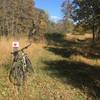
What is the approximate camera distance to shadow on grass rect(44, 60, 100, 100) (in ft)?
45.0

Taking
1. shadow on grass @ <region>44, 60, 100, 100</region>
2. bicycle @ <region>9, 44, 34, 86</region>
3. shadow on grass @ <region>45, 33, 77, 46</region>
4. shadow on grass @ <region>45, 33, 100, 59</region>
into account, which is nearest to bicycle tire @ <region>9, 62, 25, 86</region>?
bicycle @ <region>9, 44, 34, 86</region>

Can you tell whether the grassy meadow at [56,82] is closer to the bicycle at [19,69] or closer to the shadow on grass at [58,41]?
the bicycle at [19,69]

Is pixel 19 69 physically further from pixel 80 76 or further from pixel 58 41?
pixel 58 41

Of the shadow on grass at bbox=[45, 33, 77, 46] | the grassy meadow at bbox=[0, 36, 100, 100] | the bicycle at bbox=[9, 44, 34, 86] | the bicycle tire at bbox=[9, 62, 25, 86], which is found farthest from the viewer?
the shadow on grass at bbox=[45, 33, 77, 46]

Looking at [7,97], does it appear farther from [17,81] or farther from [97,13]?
[97,13]

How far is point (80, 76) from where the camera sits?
17.0 m

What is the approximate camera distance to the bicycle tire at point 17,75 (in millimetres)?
13211

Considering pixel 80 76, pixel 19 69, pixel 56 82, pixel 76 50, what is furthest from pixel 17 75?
pixel 76 50

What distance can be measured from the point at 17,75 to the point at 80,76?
429 cm

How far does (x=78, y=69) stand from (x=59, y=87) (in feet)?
18.6

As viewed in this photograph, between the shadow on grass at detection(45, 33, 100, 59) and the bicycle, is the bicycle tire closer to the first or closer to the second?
the bicycle

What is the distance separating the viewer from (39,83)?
14.4 metres

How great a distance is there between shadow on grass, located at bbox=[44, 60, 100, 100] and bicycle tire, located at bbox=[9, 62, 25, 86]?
2.18 metres

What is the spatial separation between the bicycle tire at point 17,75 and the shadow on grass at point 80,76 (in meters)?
2.18
